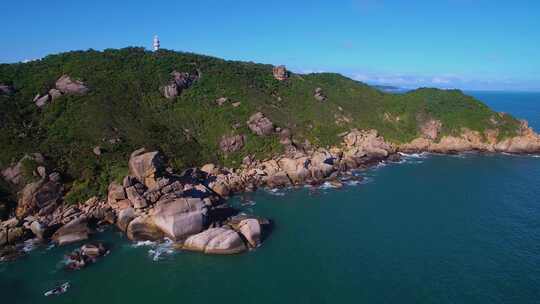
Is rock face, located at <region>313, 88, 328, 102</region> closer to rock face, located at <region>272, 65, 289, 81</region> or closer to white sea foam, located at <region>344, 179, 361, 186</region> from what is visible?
rock face, located at <region>272, 65, 289, 81</region>

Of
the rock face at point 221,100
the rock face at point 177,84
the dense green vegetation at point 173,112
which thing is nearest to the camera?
the dense green vegetation at point 173,112

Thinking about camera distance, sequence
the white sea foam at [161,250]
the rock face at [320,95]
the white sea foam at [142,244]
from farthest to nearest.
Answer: the rock face at [320,95]
the white sea foam at [142,244]
the white sea foam at [161,250]

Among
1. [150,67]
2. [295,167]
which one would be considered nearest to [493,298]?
[295,167]

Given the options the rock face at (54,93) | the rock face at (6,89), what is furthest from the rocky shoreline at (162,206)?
the rock face at (6,89)

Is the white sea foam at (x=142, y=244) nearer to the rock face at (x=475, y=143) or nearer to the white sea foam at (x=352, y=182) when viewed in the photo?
the white sea foam at (x=352, y=182)

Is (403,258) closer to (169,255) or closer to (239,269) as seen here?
(239,269)
